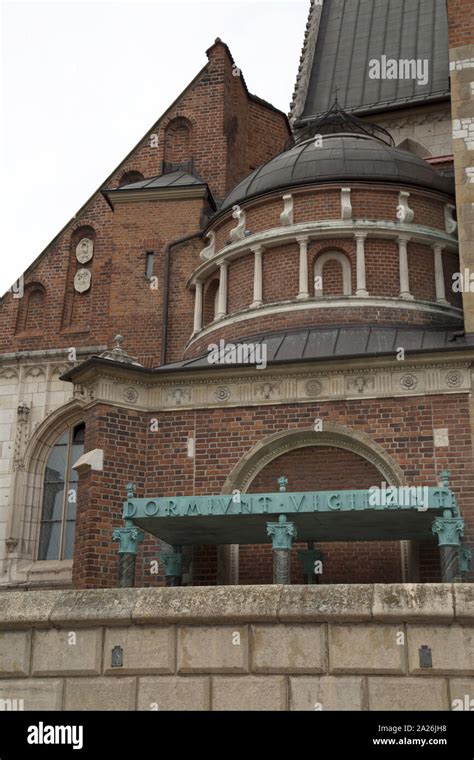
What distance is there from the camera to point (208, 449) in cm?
1927

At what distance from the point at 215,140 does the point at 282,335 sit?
35.2 ft

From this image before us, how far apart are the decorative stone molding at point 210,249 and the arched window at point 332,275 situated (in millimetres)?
3405

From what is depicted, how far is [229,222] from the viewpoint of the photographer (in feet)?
78.8

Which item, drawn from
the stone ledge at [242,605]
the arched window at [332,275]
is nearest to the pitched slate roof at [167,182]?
the arched window at [332,275]

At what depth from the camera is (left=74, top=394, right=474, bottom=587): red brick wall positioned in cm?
1788

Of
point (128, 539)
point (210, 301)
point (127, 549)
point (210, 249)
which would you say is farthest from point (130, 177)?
point (127, 549)

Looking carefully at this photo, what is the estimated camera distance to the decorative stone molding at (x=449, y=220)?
22.6 m

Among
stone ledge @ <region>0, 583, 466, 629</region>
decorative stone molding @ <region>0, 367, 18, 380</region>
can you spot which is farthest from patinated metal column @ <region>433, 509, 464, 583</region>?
decorative stone molding @ <region>0, 367, 18, 380</region>

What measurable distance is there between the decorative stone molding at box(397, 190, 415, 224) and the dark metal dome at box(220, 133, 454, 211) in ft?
1.01

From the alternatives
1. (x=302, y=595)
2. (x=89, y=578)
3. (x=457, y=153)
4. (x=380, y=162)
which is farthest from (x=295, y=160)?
(x=302, y=595)

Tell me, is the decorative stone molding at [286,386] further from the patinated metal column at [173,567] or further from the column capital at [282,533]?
the column capital at [282,533]

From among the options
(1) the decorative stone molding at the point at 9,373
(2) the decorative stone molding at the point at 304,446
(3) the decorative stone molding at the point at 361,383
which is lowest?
(2) the decorative stone molding at the point at 304,446

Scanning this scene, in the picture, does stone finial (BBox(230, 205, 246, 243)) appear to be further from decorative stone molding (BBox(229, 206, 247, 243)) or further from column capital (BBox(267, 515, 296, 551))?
column capital (BBox(267, 515, 296, 551))

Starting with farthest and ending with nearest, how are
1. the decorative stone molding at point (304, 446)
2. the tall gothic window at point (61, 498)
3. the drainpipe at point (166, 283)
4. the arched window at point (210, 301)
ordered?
the tall gothic window at point (61, 498)
the drainpipe at point (166, 283)
the arched window at point (210, 301)
the decorative stone molding at point (304, 446)
